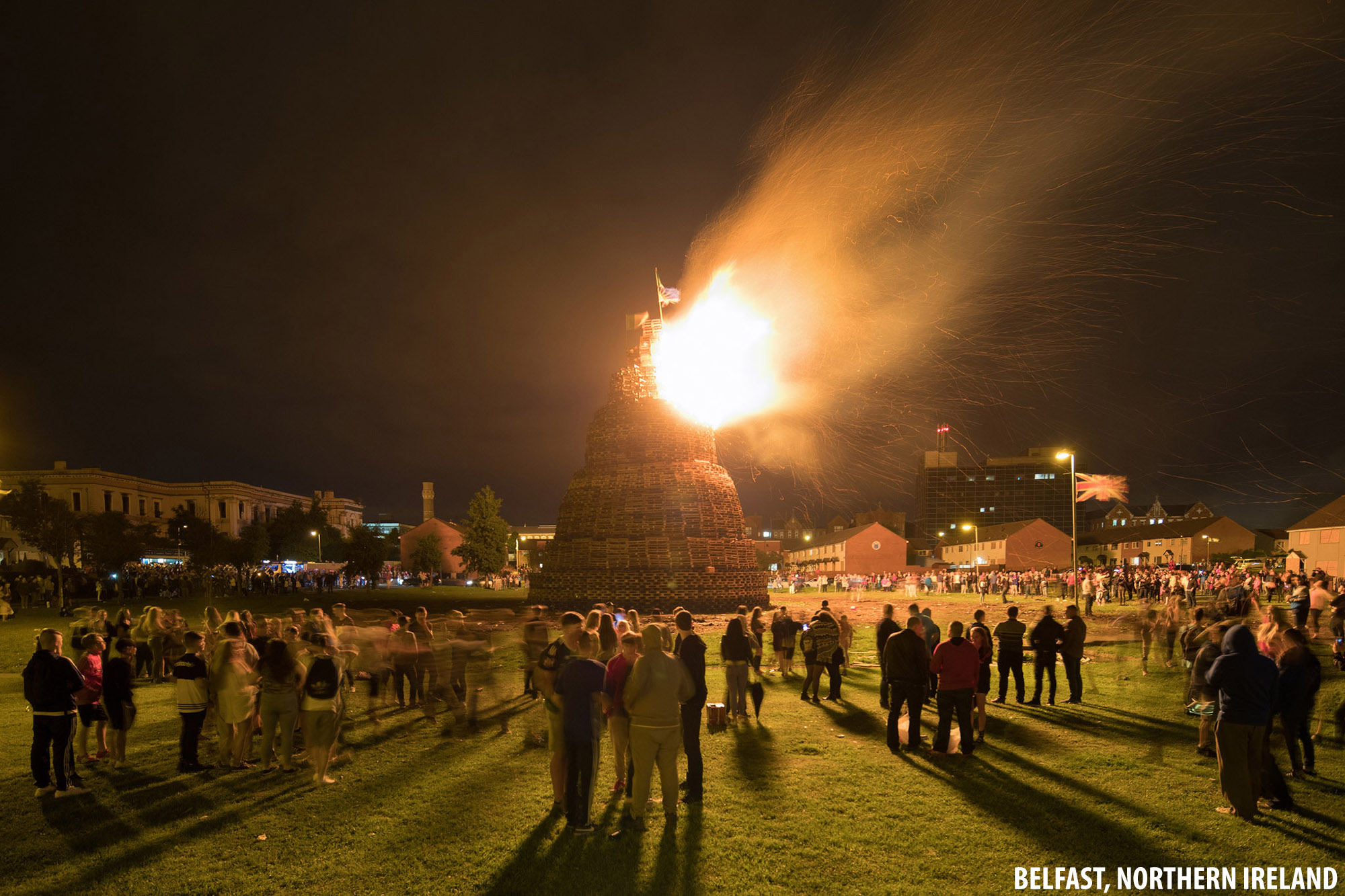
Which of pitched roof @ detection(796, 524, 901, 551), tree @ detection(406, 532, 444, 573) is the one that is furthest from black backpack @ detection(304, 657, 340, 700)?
pitched roof @ detection(796, 524, 901, 551)

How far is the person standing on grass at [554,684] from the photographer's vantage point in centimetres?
694

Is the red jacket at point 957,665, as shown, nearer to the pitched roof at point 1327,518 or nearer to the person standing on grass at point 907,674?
the person standing on grass at point 907,674

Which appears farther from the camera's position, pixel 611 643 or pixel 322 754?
pixel 611 643

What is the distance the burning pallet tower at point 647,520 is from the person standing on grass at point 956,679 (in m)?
20.5

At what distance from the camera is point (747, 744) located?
9688mm

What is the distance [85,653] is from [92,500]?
92440 mm

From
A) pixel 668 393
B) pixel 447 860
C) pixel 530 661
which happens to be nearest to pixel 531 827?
pixel 447 860

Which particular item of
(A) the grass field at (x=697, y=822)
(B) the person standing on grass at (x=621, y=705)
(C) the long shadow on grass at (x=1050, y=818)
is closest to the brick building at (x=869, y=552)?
(A) the grass field at (x=697, y=822)

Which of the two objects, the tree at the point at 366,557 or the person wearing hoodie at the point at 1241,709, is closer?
the person wearing hoodie at the point at 1241,709

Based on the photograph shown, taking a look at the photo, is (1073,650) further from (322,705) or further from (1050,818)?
(322,705)

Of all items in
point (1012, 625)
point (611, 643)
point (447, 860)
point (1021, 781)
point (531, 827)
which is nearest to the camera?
point (447, 860)

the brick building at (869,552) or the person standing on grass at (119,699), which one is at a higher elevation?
the person standing on grass at (119,699)

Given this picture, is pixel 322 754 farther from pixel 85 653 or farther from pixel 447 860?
pixel 85 653

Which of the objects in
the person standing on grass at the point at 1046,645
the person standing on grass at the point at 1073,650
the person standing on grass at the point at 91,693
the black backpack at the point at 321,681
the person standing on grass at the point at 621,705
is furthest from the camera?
the person standing on grass at the point at 1073,650
